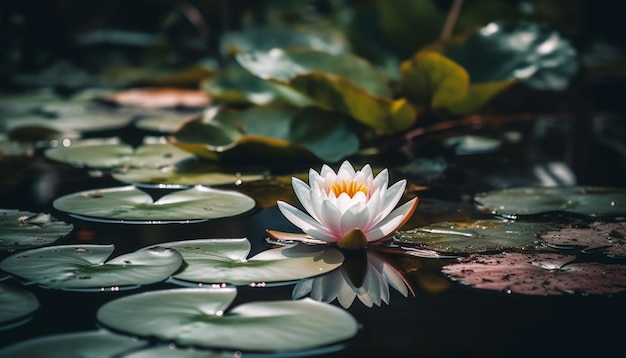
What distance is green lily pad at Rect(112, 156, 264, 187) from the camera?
167 cm

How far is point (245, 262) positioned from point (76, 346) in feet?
1.10

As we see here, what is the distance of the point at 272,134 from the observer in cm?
193

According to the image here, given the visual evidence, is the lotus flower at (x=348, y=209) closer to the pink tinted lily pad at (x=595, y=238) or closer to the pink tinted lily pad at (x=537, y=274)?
the pink tinted lily pad at (x=537, y=274)

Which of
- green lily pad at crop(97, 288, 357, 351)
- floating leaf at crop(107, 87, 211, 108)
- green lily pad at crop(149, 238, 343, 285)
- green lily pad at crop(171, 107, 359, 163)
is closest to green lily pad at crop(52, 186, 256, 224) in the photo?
green lily pad at crop(149, 238, 343, 285)

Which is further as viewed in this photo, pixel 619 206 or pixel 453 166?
pixel 453 166

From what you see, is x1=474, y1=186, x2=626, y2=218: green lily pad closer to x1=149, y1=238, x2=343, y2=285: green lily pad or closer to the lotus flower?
the lotus flower

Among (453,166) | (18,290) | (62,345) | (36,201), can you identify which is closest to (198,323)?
(62,345)

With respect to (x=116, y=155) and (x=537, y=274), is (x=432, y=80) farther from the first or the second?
(x=537, y=274)

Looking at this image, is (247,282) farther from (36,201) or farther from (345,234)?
(36,201)

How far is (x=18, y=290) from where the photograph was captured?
993 millimetres

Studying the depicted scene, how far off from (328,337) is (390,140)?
4.29 ft

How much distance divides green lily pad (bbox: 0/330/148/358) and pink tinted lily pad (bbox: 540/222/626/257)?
0.71 m

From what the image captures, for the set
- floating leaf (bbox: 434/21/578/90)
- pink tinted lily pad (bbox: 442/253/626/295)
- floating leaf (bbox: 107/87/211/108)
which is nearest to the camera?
pink tinted lily pad (bbox: 442/253/626/295)

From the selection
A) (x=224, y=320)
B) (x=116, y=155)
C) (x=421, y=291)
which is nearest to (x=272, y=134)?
(x=116, y=155)
